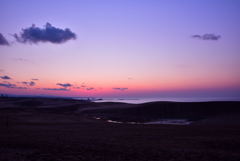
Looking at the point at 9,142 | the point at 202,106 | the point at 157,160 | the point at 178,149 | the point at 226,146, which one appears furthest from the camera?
the point at 202,106

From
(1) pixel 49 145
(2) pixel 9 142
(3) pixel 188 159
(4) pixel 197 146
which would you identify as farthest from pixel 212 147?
(2) pixel 9 142

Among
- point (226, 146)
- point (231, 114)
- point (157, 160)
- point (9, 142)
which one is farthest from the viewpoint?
point (231, 114)

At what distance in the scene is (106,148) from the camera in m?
14.1

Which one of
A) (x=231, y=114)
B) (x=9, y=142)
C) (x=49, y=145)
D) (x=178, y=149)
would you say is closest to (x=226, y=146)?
(x=178, y=149)

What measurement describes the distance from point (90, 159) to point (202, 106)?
35.0m

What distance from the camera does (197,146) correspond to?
14938 millimetres

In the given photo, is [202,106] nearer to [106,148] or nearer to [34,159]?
[106,148]

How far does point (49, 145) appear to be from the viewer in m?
14.9

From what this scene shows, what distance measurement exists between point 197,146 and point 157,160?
15.1 ft

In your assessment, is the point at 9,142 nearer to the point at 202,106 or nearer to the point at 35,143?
the point at 35,143

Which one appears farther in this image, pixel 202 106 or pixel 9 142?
pixel 202 106

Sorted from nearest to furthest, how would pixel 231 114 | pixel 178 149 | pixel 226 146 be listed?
1. pixel 178 149
2. pixel 226 146
3. pixel 231 114

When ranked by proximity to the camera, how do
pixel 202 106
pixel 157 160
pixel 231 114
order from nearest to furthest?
1. pixel 157 160
2. pixel 231 114
3. pixel 202 106

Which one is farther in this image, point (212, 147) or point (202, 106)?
point (202, 106)
